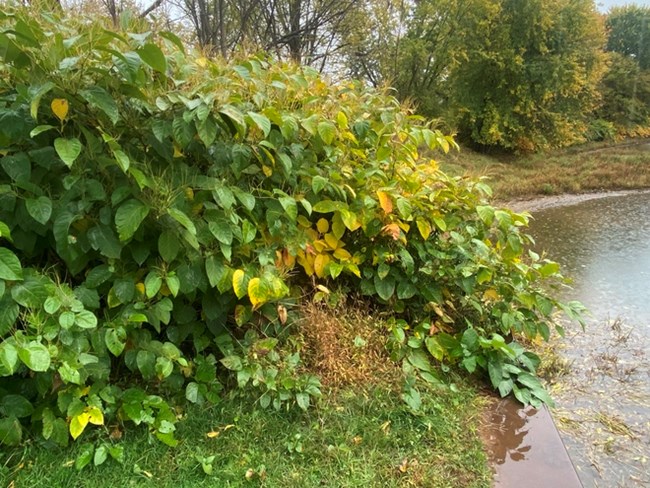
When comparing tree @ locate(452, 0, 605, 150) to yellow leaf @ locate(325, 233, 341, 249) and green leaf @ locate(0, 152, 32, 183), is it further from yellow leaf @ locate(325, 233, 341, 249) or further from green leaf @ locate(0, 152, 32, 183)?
green leaf @ locate(0, 152, 32, 183)

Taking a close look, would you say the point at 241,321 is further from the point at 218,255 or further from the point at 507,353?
the point at 507,353

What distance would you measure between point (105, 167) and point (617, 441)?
2.25 meters

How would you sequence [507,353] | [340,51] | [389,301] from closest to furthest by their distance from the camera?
[507,353]
[389,301]
[340,51]

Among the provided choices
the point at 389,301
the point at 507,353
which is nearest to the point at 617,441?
the point at 507,353

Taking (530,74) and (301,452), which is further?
(530,74)

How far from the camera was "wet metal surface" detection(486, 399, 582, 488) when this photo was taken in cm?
159

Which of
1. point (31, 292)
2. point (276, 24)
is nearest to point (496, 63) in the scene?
point (276, 24)

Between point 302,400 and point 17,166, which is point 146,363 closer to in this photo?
point 302,400

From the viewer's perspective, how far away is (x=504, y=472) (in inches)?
63.7

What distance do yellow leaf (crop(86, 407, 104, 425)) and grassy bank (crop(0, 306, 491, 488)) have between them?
13cm

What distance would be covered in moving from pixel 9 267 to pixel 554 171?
9529mm

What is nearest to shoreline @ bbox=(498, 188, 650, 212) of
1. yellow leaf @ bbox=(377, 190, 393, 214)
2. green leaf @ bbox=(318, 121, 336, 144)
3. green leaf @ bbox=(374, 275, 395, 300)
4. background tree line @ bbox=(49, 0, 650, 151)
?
background tree line @ bbox=(49, 0, 650, 151)

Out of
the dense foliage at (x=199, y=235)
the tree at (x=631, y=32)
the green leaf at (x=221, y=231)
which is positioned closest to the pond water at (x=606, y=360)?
the dense foliage at (x=199, y=235)

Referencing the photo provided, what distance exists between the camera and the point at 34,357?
1.23 m
